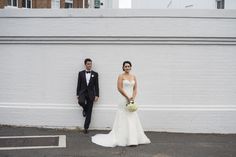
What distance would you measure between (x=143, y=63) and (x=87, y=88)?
1573 mm

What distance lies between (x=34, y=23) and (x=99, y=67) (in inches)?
79.0

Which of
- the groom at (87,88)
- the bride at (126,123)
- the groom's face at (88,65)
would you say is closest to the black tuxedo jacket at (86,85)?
the groom at (87,88)

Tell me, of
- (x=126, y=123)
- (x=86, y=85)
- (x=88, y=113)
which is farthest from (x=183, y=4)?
(x=126, y=123)

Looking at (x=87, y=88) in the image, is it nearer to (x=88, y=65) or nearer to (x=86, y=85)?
(x=86, y=85)

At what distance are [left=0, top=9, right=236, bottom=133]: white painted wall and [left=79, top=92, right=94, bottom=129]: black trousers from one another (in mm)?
412

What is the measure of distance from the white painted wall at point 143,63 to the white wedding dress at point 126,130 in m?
1.46

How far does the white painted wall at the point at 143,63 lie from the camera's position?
1180 centimetres

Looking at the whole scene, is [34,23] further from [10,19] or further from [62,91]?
[62,91]

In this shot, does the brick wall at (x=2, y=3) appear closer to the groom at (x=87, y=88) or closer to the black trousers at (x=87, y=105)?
the groom at (x=87, y=88)

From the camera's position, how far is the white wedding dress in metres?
10.2

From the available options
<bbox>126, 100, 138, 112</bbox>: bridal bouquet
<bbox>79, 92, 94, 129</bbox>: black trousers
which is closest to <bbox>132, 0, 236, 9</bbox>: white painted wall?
<bbox>79, 92, 94, 129</bbox>: black trousers

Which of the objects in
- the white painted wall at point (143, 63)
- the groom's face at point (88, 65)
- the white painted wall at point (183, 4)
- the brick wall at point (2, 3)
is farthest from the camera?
the brick wall at point (2, 3)

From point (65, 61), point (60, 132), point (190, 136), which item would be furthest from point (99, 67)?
point (190, 136)

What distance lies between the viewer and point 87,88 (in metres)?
11.4
